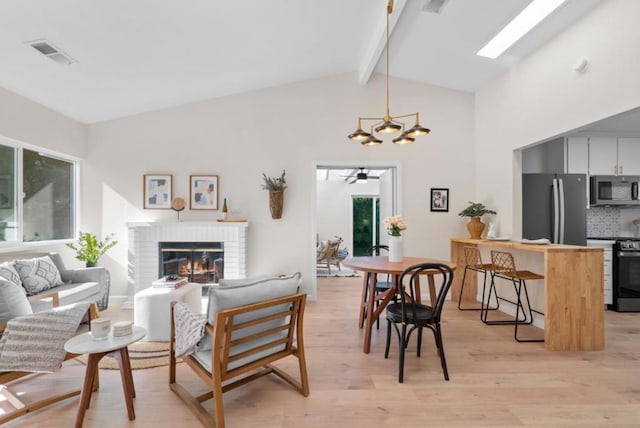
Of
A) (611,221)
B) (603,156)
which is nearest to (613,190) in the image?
(603,156)

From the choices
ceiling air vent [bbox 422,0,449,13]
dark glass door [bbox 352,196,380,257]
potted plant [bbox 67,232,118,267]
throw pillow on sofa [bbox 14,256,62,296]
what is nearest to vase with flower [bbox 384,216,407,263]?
ceiling air vent [bbox 422,0,449,13]

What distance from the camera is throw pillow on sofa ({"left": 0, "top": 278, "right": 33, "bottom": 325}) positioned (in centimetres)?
226

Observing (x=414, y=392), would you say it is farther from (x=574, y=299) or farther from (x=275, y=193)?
(x=275, y=193)

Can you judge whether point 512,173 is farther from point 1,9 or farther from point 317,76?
point 1,9

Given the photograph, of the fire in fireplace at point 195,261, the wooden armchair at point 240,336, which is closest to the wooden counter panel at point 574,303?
the wooden armchair at point 240,336

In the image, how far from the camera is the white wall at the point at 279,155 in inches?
183

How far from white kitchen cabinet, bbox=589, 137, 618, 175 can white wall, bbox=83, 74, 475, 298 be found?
149 centimetres

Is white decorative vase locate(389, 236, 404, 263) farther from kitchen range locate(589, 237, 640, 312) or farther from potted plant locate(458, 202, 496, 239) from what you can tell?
kitchen range locate(589, 237, 640, 312)

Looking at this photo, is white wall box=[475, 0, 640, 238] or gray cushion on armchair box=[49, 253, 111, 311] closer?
white wall box=[475, 0, 640, 238]

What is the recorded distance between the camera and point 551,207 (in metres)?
3.85

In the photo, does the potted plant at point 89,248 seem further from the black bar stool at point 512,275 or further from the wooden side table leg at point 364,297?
the black bar stool at point 512,275

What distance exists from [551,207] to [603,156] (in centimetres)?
141

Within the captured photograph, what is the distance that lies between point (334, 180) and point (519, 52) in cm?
578

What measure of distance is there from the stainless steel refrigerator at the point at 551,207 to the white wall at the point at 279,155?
3.22 ft
